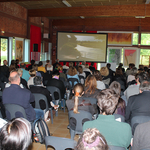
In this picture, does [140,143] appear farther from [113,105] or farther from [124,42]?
[124,42]

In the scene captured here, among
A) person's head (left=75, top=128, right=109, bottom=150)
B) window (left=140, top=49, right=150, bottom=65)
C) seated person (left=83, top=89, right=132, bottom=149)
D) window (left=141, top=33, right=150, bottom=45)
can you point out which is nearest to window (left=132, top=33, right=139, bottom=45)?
window (left=141, top=33, right=150, bottom=45)

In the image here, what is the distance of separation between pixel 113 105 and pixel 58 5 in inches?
395

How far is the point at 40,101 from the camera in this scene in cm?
371

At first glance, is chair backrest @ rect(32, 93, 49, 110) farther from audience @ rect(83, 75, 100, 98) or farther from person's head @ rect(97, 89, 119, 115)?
person's head @ rect(97, 89, 119, 115)

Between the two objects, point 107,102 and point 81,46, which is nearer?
point 107,102

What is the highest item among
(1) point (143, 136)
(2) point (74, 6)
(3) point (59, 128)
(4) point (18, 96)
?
(2) point (74, 6)

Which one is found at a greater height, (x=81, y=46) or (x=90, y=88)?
(x=81, y=46)

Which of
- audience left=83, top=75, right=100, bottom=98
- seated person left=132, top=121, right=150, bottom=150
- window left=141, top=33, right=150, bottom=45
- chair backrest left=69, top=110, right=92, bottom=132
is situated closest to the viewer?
seated person left=132, top=121, right=150, bottom=150

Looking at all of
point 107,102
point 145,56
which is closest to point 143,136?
point 107,102

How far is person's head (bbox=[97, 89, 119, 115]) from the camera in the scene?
6.00 feet

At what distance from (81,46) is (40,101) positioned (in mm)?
9589

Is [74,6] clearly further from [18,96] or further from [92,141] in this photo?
[92,141]

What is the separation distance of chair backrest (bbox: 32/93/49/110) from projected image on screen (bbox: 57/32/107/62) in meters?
9.10

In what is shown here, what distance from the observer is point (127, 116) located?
2980mm
